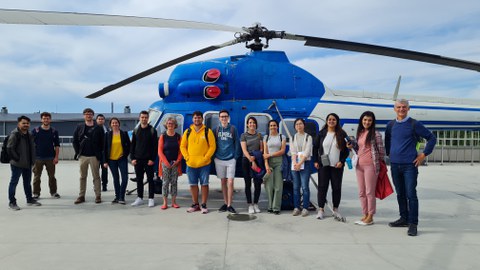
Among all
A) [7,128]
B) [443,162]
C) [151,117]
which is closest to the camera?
[151,117]

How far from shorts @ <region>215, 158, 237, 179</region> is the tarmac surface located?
720 millimetres

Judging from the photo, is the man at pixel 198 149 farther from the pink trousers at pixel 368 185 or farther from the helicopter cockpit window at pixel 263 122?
the pink trousers at pixel 368 185

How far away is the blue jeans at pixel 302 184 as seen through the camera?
17.9 feet

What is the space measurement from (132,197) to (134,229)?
8.59 feet

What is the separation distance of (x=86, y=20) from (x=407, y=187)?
5.13 metres

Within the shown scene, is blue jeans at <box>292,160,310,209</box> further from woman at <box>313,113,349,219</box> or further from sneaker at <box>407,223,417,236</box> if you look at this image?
sneaker at <box>407,223,417,236</box>

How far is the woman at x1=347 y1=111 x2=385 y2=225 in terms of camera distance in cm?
492

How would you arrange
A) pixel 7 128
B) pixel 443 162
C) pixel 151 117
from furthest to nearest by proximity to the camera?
pixel 7 128, pixel 443 162, pixel 151 117

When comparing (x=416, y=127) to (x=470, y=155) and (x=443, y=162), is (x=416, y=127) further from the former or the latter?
(x=470, y=155)

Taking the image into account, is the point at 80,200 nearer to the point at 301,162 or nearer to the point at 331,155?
the point at 301,162

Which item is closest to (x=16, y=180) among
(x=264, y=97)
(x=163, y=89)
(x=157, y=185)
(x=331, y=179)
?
(x=157, y=185)

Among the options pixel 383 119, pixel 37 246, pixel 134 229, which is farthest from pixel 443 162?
pixel 37 246

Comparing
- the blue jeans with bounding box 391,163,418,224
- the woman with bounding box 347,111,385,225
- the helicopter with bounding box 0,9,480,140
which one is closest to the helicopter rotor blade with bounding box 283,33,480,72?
the helicopter with bounding box 0,9,480,140

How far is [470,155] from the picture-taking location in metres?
17.2
